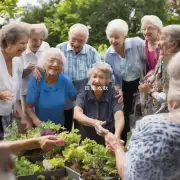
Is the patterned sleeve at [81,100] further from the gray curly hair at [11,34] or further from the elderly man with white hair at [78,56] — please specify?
the gray curly hair at [11,34]

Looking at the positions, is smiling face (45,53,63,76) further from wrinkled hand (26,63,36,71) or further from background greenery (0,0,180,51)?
background greenery (0,0,180,51)

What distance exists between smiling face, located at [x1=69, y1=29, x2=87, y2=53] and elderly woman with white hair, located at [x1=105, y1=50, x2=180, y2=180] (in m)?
3.04

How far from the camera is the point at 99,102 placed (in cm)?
448

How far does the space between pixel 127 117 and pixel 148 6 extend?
13.2 meters

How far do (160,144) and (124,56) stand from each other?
328cm

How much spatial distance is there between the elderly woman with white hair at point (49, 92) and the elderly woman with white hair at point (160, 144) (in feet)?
8.72

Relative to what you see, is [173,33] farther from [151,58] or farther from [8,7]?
[8,7]

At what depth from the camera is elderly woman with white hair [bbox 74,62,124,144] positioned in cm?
444

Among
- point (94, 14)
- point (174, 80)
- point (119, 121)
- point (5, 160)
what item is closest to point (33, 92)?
point (119, 121)

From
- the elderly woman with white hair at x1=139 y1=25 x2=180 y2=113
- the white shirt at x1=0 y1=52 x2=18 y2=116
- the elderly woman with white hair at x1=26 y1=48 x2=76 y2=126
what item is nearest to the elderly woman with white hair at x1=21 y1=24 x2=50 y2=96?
the elderly woman with white hair at x1=26 y1=48 x2=76 y2=126

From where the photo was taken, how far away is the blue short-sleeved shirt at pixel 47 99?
15.6ft

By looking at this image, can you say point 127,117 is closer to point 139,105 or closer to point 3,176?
point 139,105

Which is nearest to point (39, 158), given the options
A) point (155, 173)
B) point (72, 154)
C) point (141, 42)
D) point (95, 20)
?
point (72, 154)

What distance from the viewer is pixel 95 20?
57.1 ft
